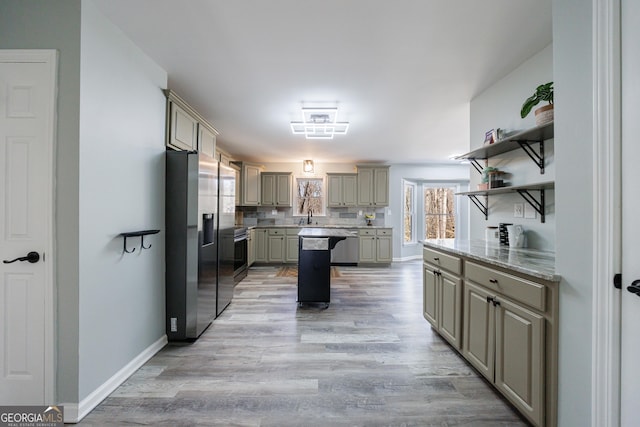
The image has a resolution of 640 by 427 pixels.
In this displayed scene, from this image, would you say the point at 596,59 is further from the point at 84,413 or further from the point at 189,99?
the point at 189,99

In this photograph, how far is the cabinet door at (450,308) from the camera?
82.1 inches

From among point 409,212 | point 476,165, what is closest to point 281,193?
point 409,212

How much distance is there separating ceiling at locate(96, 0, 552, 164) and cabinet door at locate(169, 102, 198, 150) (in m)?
0.32

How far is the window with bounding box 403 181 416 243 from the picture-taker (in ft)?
22.6

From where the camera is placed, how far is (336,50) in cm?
208

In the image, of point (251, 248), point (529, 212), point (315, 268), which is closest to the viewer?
point (529, 212)

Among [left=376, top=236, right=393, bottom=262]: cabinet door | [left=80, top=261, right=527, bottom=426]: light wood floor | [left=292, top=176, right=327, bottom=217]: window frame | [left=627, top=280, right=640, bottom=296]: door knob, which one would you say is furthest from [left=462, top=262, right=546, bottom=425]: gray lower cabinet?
[left=292, top=176, right=327, bottom=217]: window frame

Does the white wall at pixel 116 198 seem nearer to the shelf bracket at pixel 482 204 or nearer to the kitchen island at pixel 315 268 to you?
the kitchen island at pixel 315 268

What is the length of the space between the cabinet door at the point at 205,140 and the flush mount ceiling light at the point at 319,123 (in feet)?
3.57

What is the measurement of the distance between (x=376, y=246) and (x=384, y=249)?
20 cm

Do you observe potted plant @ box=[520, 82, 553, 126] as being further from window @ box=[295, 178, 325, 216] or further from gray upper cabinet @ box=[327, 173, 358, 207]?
window @ box=[295, 178, 325, 216]

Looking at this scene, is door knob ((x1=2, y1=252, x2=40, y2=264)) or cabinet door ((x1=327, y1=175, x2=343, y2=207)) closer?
door knob ((x1=2, y1=252, x2=40, y2=264))

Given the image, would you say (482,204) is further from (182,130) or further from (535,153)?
(182,130)

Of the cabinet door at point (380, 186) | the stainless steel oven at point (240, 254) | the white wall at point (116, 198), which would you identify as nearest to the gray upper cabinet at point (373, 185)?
the cabinet door at point (380, 186)
